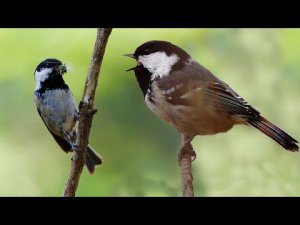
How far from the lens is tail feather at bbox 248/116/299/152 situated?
1863 millimetres

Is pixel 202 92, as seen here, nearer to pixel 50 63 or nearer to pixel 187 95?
pixel 187 95

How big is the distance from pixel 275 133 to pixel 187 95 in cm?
32

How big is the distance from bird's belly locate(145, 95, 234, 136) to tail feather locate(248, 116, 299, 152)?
0.09m

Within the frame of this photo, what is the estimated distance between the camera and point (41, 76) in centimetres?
214

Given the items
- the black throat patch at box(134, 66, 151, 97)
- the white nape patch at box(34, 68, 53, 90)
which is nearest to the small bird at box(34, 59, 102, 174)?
the white nape patch at box(34, 68, 53, 90)

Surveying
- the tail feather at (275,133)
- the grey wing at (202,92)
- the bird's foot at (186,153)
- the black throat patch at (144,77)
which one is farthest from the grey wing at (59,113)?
the tail feather at (275,133)

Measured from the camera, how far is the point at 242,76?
224 centimetres

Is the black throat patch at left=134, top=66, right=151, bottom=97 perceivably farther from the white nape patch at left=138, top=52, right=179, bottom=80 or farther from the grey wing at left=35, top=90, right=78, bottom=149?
the grey wing at left=35, top=90, right=78, bottom=149

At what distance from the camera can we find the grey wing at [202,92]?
6.51ft

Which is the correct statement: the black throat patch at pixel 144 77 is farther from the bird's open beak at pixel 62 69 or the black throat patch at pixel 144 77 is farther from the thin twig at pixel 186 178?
the thin twig at pixel 186 178

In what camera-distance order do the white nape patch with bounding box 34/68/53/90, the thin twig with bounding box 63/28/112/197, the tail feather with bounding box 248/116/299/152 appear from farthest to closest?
the white nape patch with bounding box 34/68/53/90, the tail feather with bounding box 248/116/299/152, the thin twig with bounding box 63/28/112/197

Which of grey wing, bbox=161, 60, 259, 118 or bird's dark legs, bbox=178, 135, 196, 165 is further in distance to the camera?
grey wing, bbox=161, 60, 259, 118

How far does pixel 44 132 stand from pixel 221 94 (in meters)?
0.74

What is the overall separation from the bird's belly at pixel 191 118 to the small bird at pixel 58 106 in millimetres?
303
